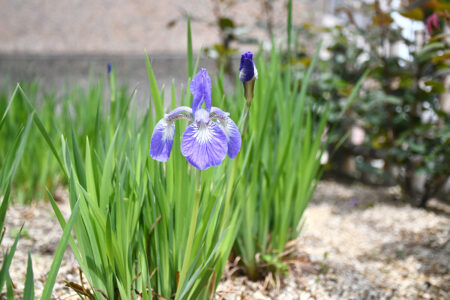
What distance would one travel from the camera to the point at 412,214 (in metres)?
2.23

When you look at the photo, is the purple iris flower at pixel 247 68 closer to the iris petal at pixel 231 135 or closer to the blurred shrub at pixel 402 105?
the iris petal at pixel 231 135

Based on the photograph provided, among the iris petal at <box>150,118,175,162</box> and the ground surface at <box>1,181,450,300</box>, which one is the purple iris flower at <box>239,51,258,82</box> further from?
the ground surface at <box>1,181,450,300</box>

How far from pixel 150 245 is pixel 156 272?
0.24 feet

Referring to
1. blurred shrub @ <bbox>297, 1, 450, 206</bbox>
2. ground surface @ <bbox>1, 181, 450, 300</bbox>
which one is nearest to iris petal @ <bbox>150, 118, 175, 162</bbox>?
ground surface @ <bbox>1, 181, 450, 300</bbox>

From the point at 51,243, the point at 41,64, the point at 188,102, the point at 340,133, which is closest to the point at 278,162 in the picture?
the point at 188,102

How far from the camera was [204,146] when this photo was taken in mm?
599

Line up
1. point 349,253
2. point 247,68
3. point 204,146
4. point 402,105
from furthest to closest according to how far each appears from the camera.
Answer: point 402,105
point 349,253
point 247,68
point 204,146

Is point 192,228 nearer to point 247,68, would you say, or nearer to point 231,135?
point 231,135

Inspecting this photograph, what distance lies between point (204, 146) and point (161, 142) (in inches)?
3.4

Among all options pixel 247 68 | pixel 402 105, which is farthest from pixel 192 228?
pixel 402 105

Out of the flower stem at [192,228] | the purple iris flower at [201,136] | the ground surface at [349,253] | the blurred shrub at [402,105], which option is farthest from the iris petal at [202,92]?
the blurred shrub at [402,105]

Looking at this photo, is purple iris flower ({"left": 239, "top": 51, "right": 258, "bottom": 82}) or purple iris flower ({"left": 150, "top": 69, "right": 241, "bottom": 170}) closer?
purple iris flower ({"left": 150, "top": 69, "right": 241, "bottom": 170})

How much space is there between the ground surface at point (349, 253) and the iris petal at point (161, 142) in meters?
0.44

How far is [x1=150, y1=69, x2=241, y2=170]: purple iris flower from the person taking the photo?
23.4 inches
